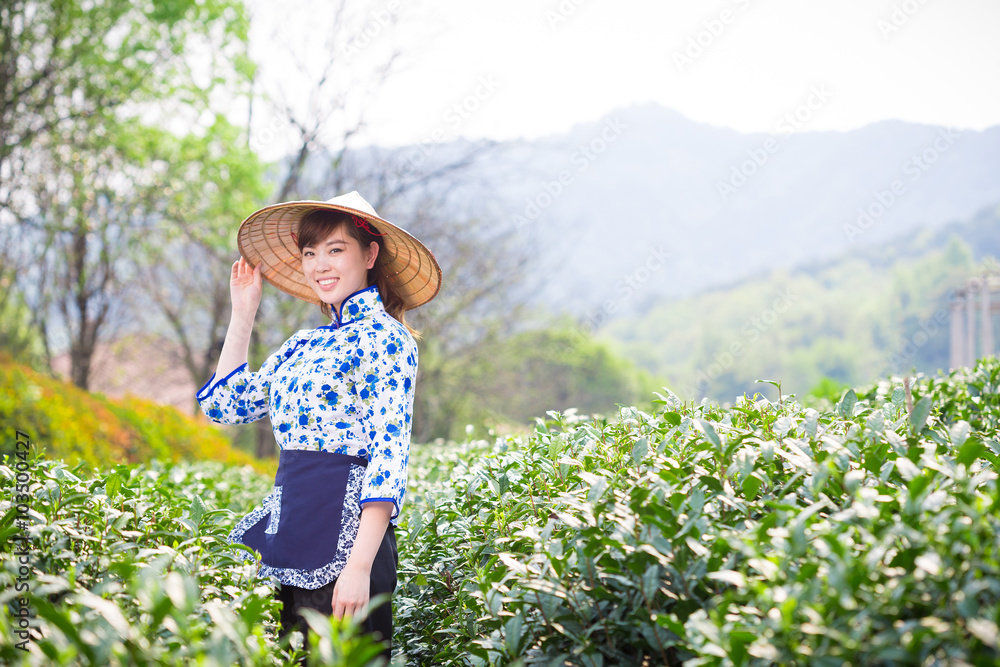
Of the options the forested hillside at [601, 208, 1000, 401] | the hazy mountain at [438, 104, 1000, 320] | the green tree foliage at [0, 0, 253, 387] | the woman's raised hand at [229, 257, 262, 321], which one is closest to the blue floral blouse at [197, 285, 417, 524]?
the woman's raised hand at [229, 257, 262, 321]

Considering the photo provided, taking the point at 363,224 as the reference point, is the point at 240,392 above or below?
below

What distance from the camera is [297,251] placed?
7.84 feet

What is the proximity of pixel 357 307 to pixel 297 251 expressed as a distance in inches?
23.4

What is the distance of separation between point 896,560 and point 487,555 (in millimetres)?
1074

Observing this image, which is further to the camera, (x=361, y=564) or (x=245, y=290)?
(x=245, y=290)

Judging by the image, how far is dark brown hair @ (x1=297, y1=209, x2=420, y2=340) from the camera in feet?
6.55

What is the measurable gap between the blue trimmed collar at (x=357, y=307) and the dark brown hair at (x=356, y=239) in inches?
4.9

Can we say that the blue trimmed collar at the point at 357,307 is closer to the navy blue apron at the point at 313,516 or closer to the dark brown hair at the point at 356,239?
the dark brown hair at the point at 356,239

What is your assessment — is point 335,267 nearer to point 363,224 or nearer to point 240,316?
point 363,224

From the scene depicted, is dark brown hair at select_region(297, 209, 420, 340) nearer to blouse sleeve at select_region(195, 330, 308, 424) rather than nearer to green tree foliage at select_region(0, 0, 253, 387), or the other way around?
blouse sleeve at select_region(195, 330, 308, 424)

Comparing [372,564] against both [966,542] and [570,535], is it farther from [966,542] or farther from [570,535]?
[966,542]

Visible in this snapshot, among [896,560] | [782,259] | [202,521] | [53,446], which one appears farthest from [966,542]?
[782,259]

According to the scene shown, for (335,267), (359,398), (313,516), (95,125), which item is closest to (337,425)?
(359,398)

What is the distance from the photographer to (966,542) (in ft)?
3.40
